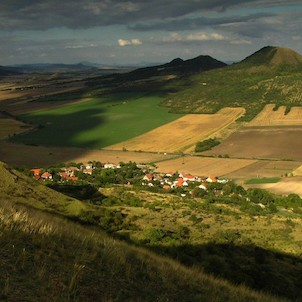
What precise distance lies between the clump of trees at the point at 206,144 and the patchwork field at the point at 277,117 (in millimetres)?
29904

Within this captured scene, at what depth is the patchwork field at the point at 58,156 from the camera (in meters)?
92.6

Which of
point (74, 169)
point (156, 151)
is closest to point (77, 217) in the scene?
point (74, 169)

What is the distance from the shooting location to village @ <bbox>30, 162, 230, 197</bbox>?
7031cm

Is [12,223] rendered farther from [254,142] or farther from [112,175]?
[254,142]

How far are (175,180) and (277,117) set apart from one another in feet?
257

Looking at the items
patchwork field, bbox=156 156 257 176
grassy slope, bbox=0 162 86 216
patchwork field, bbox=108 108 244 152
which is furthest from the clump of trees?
grassy slope, bbox=0 162 86 216

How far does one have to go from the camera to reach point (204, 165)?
86938 mm

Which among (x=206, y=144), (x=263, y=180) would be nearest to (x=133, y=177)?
(x=263, y=180)

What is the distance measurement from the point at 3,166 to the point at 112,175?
47215 millimetres

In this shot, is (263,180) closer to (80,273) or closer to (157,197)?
(157,197)

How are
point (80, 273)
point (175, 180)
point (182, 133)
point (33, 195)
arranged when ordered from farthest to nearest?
point (182, 133)
point (175, 180)
point (33, 195)
point (80, 273)

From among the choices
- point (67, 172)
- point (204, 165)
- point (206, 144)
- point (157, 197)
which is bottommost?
point (204, 165)

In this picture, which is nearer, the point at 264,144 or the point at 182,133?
the point at 264,144

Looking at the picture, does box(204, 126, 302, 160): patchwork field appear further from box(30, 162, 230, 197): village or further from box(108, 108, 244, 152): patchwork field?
box(30, 162, 230, 197): village
